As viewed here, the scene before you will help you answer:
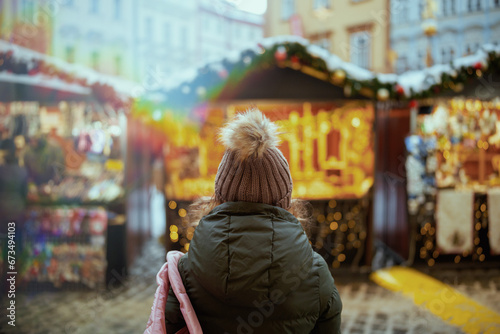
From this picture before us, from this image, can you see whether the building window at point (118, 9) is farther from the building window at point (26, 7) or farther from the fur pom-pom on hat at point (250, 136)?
the fur pom-pom on hat at point (250, 136)

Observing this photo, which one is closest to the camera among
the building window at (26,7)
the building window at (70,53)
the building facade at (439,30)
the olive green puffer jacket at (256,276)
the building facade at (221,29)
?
the olive green puffer jacket at (256,276)

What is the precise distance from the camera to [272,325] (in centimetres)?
130

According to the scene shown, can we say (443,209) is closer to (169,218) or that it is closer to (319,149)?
(319,149)

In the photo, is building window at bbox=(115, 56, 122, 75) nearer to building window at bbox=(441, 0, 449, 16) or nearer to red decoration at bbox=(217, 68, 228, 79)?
red decoration at bbox=(217, 68, 228, 79)

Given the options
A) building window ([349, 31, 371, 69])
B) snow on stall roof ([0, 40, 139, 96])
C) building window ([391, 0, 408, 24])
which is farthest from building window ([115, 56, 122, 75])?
snow on stall roof ([0, 40, 139, 96])

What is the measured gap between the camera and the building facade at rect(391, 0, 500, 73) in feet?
52.4

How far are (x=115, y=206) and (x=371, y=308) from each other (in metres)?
3.40

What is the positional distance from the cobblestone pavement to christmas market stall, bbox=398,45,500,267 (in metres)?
0.45

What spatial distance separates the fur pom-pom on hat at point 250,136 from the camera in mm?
1361

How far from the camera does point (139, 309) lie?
4.33 meters

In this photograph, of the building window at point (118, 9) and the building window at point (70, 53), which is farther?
the building window at point (118, 9)

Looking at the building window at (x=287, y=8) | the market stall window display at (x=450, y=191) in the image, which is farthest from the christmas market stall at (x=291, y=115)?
the building window at (x=287, y=8)

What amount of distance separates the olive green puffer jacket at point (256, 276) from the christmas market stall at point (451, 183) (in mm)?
4750

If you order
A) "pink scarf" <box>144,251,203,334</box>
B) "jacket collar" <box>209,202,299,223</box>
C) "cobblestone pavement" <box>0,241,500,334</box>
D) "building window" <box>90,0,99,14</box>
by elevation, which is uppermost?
"building window" <box>90,0,99,14</box>
